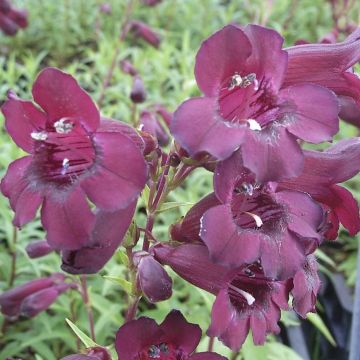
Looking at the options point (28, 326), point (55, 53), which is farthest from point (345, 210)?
point (55, 53)

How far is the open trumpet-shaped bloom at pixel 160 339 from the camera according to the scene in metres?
1.18

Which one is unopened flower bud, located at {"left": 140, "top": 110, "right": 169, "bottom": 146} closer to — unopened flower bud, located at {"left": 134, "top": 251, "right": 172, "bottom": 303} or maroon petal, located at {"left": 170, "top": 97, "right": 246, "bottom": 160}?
unopened flower bud, located at {"left": 134, "top": 251, "right": 172, "bottom": 303}

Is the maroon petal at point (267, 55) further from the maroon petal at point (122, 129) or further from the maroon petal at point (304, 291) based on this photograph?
the maroon petal at point (304, 291)

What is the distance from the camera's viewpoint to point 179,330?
1.21 metres

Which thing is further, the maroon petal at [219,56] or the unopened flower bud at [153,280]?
the unopened flower bud at [153,280]

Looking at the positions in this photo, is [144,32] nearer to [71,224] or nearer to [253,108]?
[253,108]

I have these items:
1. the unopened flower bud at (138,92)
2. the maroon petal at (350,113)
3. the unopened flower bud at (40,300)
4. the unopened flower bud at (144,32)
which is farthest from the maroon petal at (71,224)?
the unopened flower bud at (144,32)

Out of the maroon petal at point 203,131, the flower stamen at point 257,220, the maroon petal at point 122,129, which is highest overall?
the maroon petal at point 203,131

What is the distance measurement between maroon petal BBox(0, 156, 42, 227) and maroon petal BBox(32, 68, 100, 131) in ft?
0.33

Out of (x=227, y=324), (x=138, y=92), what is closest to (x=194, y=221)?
(x=227, y=324)

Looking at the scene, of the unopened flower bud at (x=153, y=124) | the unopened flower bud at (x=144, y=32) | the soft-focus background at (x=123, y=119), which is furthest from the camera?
the unopened flower bud at (x=144, y=32)

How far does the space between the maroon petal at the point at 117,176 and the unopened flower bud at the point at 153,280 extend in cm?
19

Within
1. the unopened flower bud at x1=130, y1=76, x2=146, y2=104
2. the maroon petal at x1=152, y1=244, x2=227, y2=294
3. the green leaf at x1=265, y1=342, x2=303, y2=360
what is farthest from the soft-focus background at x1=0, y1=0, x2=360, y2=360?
the unopened flower bud at x1=130, y1=76, x2=146, y2=104

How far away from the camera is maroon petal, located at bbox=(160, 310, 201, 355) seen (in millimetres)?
1197
